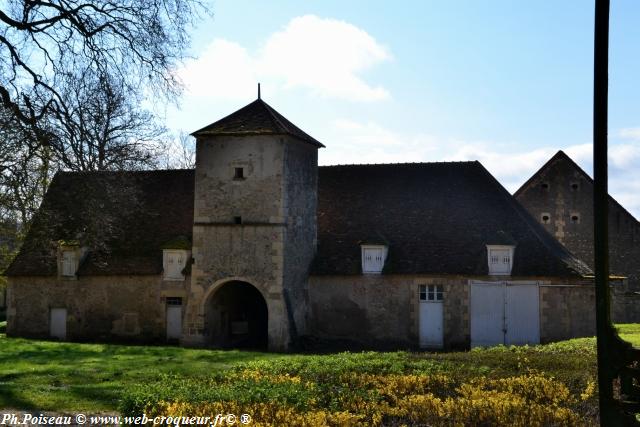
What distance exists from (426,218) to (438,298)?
3219mm

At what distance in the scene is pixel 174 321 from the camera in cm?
2552

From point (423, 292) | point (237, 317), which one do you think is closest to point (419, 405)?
point (423, 292)

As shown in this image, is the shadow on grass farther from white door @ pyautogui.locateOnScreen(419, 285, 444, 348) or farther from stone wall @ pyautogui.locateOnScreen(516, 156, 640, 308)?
stone wall @ pyautogui.locateOnScreen(516, 156, 640, 308)

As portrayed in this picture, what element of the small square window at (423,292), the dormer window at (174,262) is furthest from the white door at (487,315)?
the dormer window at (174,262)

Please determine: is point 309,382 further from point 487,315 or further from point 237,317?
point 237,317

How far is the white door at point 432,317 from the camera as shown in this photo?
23844 mm

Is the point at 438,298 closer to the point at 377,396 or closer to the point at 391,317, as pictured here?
the point at 391,317

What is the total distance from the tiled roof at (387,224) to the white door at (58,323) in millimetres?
Result: 1472

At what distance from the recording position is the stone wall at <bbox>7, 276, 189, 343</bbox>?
2567 centimetres

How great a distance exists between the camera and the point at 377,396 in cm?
995

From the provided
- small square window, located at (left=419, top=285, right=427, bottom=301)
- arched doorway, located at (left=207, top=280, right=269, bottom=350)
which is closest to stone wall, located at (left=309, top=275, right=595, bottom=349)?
small square window, located at (left=419, top=285, right=427, bottom=301)

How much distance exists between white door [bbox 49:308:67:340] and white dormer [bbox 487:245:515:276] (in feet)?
50.9

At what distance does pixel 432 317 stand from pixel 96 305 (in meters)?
12.2

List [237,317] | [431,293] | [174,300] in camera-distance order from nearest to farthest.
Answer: [431,293], [174,300], [237,317]
